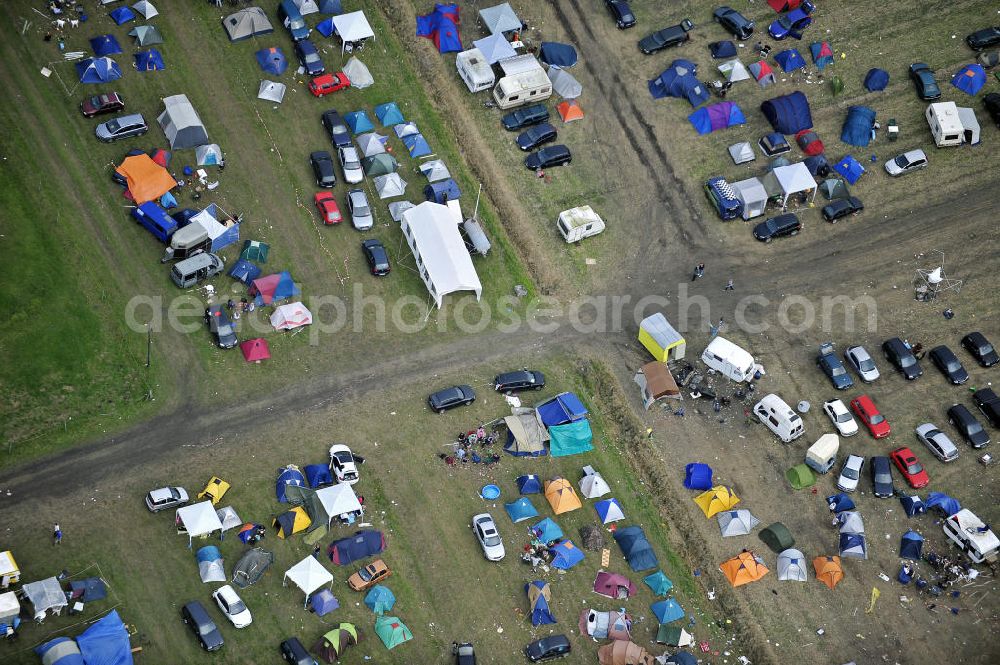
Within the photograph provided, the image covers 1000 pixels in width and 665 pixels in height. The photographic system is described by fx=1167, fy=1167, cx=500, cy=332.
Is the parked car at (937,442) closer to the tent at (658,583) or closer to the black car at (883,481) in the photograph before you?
the black car at (883,481)

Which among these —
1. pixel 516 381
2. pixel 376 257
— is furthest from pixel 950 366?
pixel 376 257

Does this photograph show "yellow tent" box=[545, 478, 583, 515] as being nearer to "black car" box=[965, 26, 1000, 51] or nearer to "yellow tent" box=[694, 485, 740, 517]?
"yellow tent" box=[694, 485, 740, 517]

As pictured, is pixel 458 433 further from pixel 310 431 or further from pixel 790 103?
pixel 790 103

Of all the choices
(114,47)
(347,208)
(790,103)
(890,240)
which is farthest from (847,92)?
(114,47)

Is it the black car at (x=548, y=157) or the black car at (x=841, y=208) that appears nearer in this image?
the black car at (x=841, y=208)

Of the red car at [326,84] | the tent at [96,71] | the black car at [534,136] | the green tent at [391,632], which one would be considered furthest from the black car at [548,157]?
the green tent at [391,632]

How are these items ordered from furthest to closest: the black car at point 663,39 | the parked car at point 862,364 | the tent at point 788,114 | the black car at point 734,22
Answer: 1. the black car at point 734,22
2. the black car at point 663,39
3. the tent at point 788,114
4. the parked car at point 862,364

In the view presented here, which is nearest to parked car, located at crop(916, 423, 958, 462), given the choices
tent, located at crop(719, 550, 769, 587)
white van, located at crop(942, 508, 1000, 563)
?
white van, located at crop(942, 508, 1000, 563)
